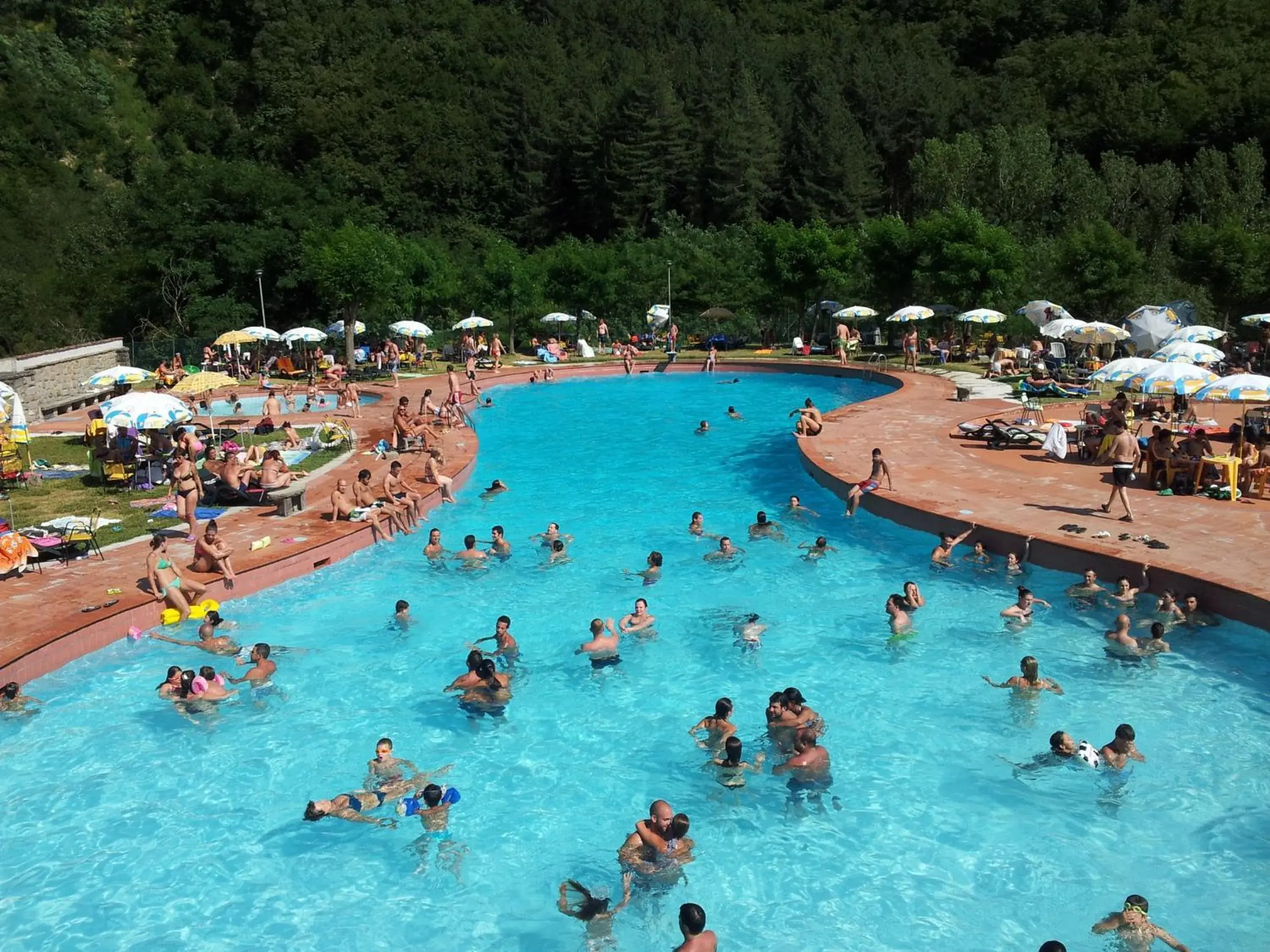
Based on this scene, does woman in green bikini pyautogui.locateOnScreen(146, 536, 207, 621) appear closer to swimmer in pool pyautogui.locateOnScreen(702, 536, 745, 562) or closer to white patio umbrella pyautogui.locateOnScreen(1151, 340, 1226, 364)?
swimmer in pool pyautogui.locateOnScreen(702, 536, 745, 562)

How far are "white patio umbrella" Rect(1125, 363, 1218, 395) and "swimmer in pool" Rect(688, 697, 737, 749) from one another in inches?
Result: 439

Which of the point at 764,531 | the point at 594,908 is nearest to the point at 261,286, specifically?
the point at 764,531

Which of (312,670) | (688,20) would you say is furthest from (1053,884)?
(688,20)

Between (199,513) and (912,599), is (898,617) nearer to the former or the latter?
(912,599)

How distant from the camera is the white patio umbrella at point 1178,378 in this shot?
56.7 feet

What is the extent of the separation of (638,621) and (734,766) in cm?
350

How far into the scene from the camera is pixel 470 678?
37.5 feet

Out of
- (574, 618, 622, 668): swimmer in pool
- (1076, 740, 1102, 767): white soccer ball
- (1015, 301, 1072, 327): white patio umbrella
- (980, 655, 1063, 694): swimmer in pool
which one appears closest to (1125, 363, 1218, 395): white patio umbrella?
(980, 655, 1063, 694): swimmer in pool

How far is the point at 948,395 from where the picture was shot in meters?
26.9

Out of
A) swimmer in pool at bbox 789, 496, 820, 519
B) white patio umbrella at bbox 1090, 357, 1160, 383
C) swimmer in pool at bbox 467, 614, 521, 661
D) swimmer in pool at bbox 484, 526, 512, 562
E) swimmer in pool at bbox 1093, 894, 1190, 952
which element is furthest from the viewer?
white patio umbrella at bbox 1090, 357, 1160, 383

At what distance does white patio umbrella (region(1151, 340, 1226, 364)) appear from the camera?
68.0 feet

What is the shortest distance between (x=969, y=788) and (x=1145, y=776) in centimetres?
157

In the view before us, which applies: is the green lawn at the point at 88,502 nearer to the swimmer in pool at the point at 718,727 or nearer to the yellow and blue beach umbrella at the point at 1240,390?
the swimmer in pool at the point at 718,727

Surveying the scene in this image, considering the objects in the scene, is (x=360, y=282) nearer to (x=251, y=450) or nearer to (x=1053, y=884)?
(x=251, y=450)
